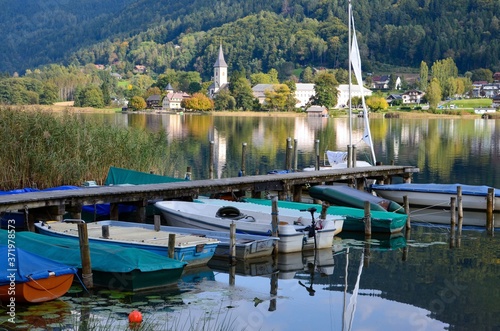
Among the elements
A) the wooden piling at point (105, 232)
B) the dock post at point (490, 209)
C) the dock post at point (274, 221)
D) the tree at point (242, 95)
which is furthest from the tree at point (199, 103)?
the wooden piling at point (105, 232)

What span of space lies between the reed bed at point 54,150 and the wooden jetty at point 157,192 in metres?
2.82

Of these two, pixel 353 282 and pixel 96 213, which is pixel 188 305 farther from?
pixel 96 213

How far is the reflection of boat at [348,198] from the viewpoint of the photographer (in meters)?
26.0

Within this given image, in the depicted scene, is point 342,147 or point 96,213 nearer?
point 96,213

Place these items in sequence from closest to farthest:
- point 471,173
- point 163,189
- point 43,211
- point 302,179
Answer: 1. point 43,211
2. point 163,189
3. point 302,179
4. point 471,173

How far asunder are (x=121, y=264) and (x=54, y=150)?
11.2 m

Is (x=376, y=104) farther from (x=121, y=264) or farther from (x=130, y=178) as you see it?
(x=121, y=264)

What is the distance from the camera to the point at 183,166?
42.7 metres

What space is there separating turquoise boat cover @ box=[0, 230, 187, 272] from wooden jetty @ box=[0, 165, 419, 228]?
3.35 metres

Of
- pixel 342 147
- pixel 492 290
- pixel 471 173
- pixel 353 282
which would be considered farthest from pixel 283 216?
pixel 342 147

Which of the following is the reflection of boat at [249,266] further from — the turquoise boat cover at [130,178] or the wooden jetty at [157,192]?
the turquoise boat cover at [130,178]

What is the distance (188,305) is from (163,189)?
8950mm

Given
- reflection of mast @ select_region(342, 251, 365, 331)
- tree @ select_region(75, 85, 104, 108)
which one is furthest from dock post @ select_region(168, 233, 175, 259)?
tree @ select_region(75, 85, 104, 108)

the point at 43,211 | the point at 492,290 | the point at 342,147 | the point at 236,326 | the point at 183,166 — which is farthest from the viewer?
the point at 342,147
